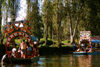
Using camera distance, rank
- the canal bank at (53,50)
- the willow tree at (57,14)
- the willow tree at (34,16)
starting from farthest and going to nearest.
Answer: the willow tree at (57,14), the willow tree at (34,16), the canal bank at (53,50)

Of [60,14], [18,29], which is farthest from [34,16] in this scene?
[18,29]

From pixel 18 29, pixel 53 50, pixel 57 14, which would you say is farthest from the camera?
pixel 57 14

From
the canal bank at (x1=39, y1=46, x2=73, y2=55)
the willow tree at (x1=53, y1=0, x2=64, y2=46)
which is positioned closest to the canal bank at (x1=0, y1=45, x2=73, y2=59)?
the canal bank at (x1=39, y1=46, x2=73, y2=55)

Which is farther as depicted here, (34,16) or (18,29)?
(34,16)

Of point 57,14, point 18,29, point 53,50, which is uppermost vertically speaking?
point 57,14

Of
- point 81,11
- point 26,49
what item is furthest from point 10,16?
point 81,11

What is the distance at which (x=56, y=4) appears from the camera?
4756 centimetres

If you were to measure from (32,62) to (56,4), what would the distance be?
2636 cm

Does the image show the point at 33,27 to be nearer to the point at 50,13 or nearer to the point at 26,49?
the point at 50,13

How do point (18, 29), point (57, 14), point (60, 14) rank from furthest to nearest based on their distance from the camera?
1. point (60, 14)
2. point (57, 14)
3. point (18, 29)

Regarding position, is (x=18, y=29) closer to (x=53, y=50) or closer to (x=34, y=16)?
(x=53, y=50)

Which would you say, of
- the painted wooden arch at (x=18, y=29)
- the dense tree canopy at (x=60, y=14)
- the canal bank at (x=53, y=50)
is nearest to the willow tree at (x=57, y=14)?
the dense tree canopy at (x=60, y=14)

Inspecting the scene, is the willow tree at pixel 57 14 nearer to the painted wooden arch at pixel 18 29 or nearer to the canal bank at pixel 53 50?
the canal bank at pixel 53 50

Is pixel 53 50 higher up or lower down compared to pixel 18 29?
lower down
